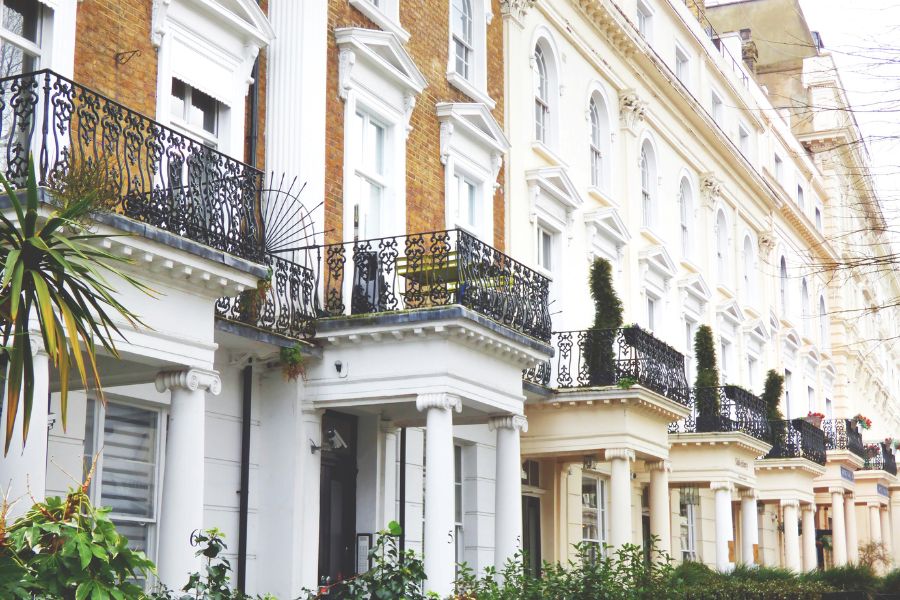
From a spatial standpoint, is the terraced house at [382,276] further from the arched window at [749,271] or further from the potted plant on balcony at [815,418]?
the arched window at [749,271]

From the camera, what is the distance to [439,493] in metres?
14.3

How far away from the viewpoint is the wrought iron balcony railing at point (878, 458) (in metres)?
38.8

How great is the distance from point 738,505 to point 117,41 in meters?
22.5

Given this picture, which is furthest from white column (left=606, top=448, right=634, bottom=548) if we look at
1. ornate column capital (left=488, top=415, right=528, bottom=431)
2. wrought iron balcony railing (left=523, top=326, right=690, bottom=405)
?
ornate column capital (left=488, top=415, right=528, bottom=431)

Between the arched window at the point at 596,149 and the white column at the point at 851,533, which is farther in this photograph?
the white column at the point at 851,533

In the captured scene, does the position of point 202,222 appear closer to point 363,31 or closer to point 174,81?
point 174,81

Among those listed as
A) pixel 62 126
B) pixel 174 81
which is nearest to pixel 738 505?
pixel 174 81

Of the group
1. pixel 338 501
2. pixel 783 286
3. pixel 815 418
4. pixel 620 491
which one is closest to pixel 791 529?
pixel 815 418

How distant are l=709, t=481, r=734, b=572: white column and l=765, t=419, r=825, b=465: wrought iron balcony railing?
443 centimetres

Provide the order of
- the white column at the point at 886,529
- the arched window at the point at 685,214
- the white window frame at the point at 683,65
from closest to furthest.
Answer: the arched window at the point at 685,214, the white window frame at the point at 683,65, the white column at the point at 886,529

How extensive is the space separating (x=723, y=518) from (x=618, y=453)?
6527mm

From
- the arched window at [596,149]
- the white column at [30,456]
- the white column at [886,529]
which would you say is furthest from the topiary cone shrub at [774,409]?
the white column at [30,456]

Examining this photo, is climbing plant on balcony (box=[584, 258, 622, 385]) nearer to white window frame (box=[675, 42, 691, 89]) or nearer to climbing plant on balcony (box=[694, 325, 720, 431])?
climbing plant on balcony (box=[694, 325, 720, 431])

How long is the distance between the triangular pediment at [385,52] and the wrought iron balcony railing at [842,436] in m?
20.8
